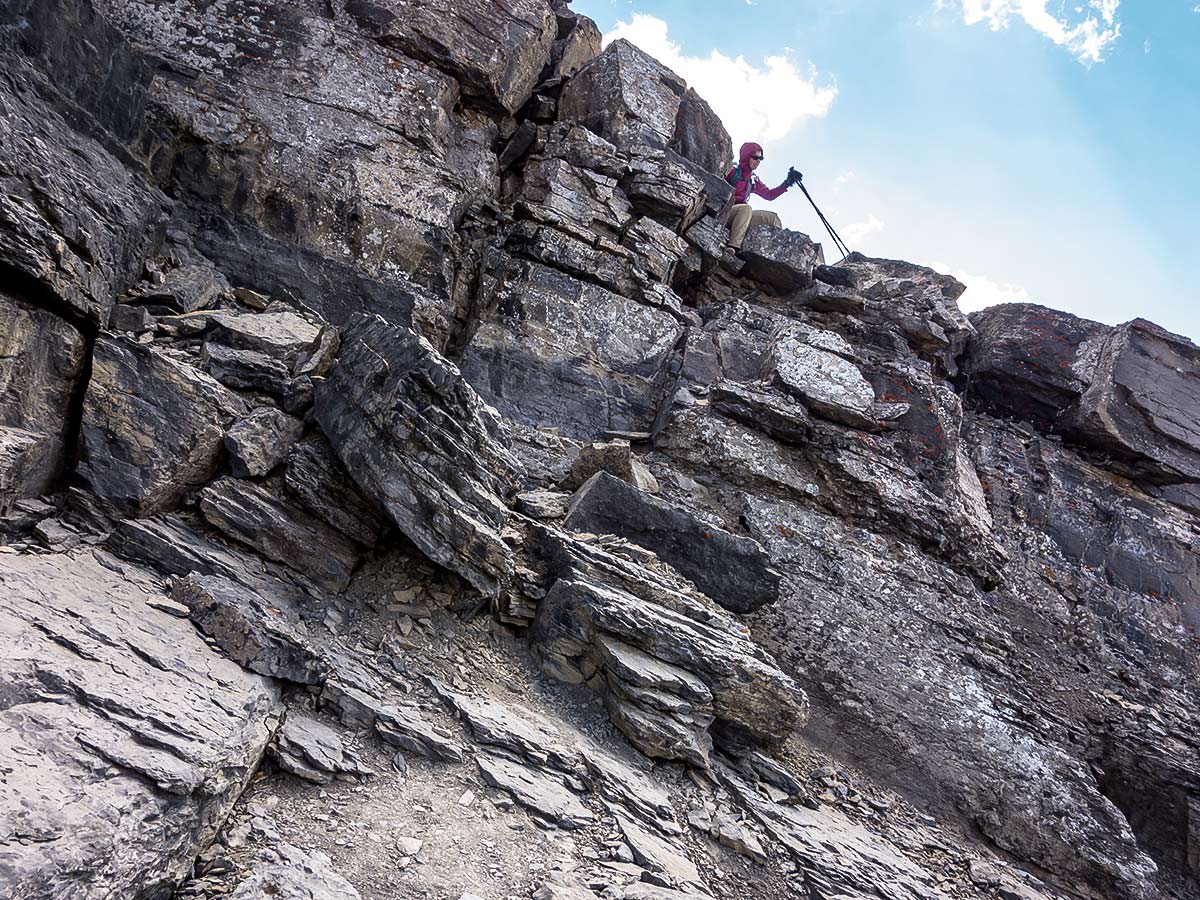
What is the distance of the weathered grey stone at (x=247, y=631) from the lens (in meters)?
6.50

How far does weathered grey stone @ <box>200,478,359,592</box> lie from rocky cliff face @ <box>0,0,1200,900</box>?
6 centimetres

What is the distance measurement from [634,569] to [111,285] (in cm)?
820

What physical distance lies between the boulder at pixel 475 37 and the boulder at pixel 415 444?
947cm

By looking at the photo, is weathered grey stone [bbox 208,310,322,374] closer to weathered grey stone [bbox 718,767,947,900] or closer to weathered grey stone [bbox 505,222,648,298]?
weathered grey stone [bbox 505,222,648,298]

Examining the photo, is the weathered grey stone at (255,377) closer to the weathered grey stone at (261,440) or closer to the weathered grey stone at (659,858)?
the weathered grey stone at (261,440)

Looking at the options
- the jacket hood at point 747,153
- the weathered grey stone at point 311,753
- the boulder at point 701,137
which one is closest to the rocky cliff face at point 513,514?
the weathered grey stone at point 311,753

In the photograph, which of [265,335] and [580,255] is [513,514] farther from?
[580,255]

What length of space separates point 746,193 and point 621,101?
4762mm

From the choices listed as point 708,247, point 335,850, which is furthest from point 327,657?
point 708,247

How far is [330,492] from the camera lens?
330 inches

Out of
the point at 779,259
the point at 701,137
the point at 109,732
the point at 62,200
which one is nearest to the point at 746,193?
the point at 701,137

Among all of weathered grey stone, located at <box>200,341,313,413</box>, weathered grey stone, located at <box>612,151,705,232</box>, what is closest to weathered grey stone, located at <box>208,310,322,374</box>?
weathered grey stone, located at <box>200,341,313,413</box>

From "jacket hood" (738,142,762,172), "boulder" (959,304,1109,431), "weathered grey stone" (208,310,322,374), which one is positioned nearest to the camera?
"weathered grey stone" (208,310,322,374)

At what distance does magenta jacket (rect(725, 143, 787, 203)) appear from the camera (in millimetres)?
19453
